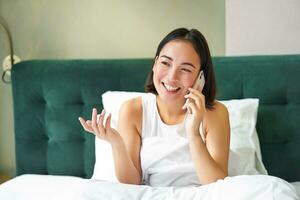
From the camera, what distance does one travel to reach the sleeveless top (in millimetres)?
1642

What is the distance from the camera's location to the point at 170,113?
1.72 m

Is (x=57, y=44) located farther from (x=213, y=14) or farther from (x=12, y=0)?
(x=213, y=14)

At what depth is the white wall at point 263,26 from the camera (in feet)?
7.03

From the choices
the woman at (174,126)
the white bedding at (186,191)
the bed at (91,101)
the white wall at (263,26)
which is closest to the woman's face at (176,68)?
the woman at (174,126)

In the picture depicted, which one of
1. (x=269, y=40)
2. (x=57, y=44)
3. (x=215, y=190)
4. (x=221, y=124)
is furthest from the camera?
(x=57, y=44)

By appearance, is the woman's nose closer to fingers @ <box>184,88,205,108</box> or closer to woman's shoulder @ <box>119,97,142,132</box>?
fingers @ <box>184,88,205,108</box>

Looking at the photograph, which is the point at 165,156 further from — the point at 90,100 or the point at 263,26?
the point at 263,26

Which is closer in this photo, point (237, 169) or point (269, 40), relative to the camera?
point (237, 169)

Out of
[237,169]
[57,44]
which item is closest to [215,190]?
[237,169]

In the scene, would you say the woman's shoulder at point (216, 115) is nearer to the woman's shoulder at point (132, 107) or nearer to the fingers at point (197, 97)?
the fingers at point (197, 97)

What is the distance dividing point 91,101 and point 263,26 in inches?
37.6

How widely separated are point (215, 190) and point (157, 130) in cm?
45

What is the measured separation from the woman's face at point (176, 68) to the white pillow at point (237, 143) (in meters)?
0.43

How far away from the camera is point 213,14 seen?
2.25 meters
